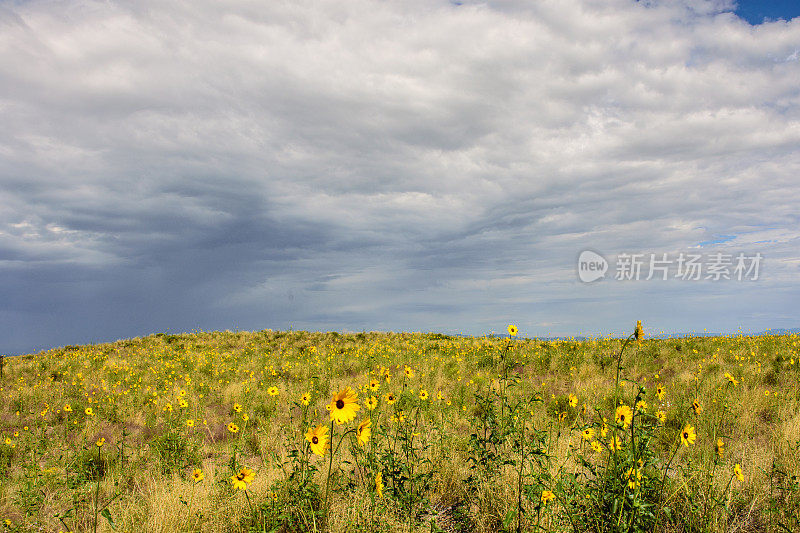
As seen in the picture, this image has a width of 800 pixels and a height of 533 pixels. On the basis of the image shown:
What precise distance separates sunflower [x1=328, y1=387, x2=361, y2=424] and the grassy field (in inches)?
0.6

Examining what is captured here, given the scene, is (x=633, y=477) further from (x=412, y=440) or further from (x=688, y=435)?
(x=412, y=440)

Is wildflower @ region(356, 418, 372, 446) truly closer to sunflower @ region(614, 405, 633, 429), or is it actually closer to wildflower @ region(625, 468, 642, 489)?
wildflower @ region(625, 468, 642, 489)

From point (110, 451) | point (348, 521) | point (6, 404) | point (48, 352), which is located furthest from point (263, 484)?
point (48, 352)

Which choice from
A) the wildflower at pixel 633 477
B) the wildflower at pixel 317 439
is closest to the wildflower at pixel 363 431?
the wildflower at pixel 317 439

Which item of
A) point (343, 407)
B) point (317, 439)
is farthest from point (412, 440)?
point (343, 407)

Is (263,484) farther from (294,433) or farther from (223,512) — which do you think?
(294,433)

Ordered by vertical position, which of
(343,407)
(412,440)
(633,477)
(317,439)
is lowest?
(412,440)

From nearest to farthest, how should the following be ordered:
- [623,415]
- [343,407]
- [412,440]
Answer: [343,407], [623,415], [412,440]

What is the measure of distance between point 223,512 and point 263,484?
0.51 metres

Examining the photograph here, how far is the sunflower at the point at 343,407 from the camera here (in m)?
2.44

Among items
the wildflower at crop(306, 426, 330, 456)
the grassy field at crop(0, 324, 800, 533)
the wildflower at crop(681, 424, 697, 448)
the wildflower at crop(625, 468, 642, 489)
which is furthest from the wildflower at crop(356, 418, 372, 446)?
the wildflower at crop(681, 424, 697, 448)

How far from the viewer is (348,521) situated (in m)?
3.38

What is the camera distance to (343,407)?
2553mm

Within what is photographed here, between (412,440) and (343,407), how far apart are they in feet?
8.99
